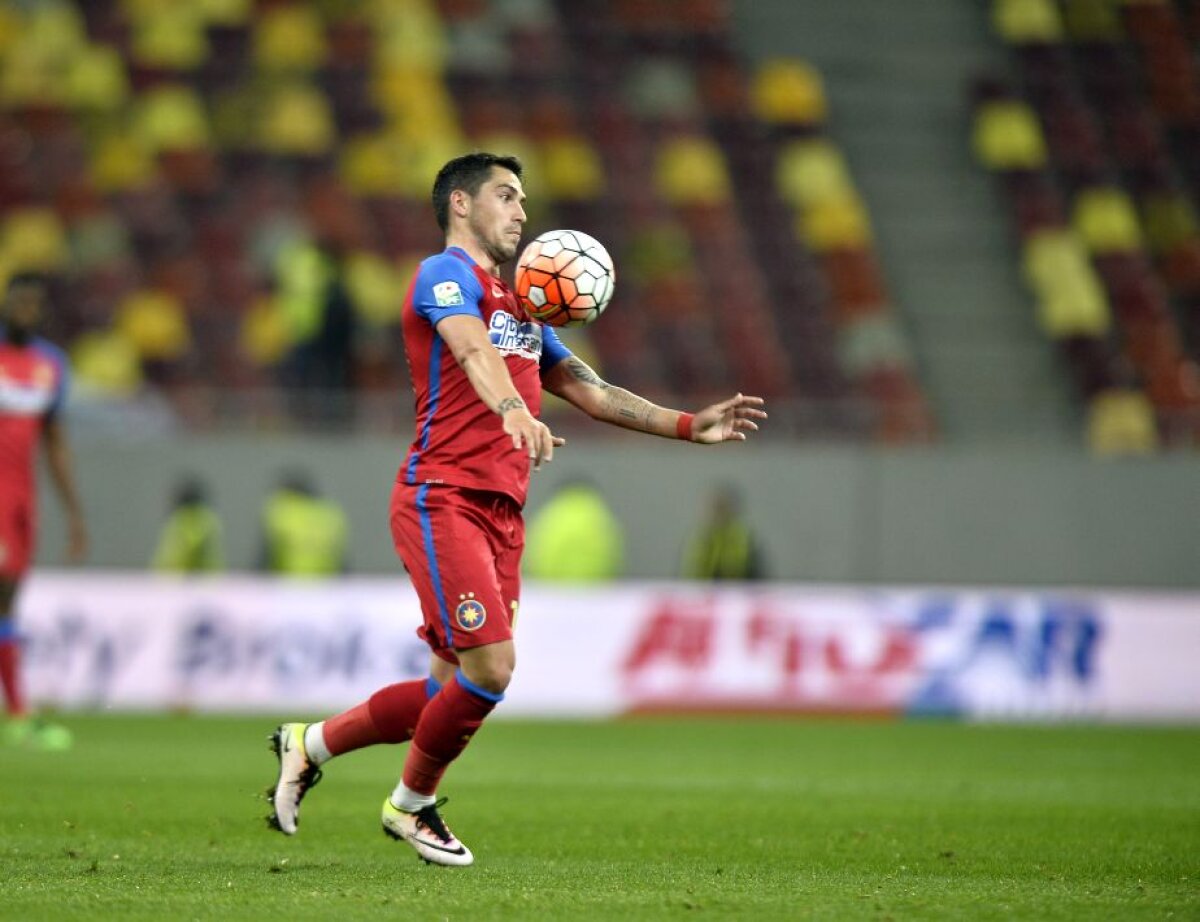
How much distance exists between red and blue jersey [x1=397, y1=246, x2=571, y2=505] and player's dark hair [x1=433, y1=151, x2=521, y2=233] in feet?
0.58

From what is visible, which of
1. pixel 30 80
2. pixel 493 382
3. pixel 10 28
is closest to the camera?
pixel 493 382

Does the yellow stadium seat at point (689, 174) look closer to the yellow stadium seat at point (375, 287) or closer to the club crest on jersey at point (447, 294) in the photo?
the yellow stadium seat at point (375, 287)

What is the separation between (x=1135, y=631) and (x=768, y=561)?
4036mm

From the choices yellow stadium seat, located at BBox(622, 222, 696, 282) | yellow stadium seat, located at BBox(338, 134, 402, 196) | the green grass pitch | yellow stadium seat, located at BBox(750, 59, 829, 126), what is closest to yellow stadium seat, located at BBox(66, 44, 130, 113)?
yellow stadium seat, located at BBox(338, 134, 402, 196)

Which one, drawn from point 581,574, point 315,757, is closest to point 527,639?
point 581,574

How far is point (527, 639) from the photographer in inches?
600

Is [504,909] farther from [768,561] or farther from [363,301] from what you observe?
[363,301]

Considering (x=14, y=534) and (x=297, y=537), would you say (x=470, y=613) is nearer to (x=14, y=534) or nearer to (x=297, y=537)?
(x=14, y=534)

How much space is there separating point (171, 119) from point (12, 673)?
1103 centimetres

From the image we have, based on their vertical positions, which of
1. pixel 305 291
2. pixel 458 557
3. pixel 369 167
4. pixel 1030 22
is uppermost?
pixel 1030 22

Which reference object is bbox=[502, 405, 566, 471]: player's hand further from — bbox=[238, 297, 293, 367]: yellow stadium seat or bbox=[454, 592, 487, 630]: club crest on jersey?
bbox=[238, 297, 293, 367]: yellow stadium seat

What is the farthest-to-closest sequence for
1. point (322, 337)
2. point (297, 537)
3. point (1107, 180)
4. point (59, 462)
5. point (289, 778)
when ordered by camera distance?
point (1107, 180) < point (322, 337) < point (297, 537) < point (59, 462) < point (289, 778)

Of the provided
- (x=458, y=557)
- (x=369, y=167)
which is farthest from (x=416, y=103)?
(x=458, y=557)

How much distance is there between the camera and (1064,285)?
2230 centimetres
